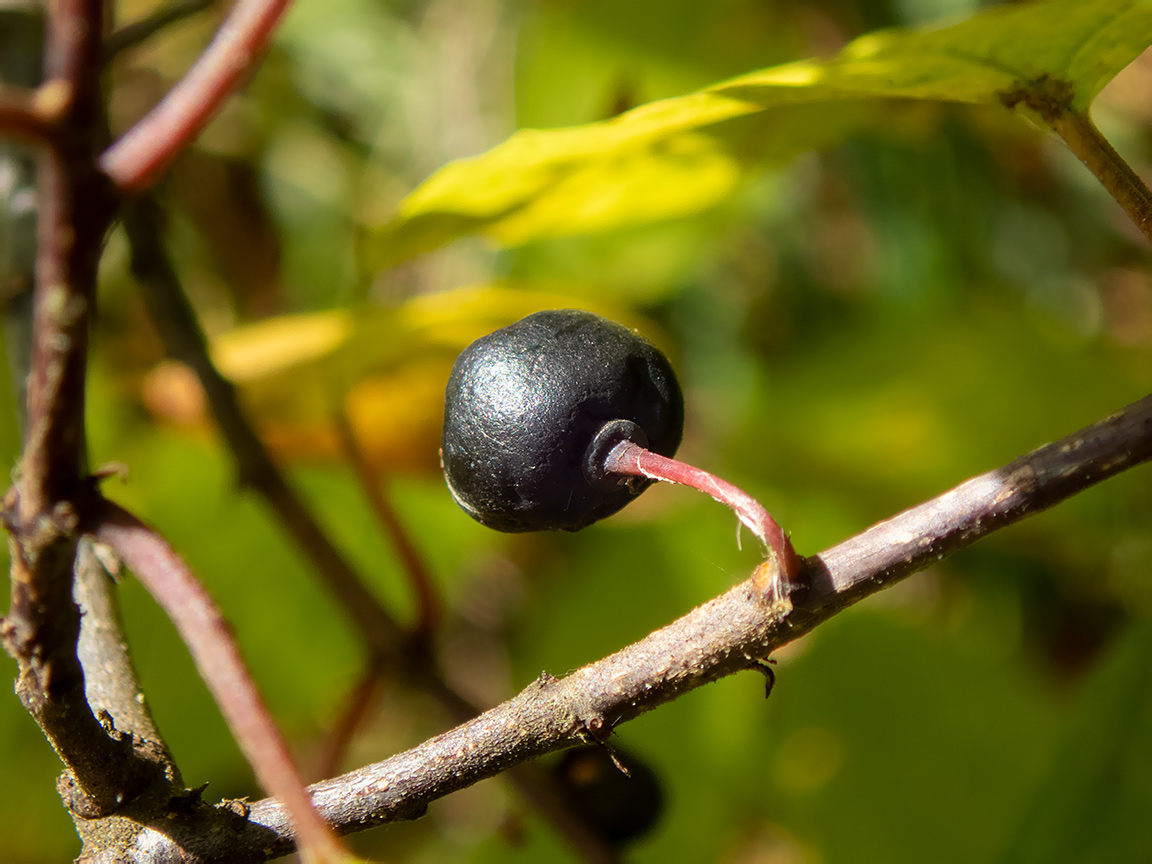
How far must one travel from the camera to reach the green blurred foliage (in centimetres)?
105

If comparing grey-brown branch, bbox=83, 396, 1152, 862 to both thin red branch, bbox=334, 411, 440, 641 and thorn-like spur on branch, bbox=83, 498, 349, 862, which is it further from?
thin red branch, bbox=334, 411, 440, 641

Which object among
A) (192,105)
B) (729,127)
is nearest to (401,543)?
(729,127)

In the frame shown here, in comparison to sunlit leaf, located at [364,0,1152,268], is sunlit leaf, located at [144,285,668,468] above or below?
below

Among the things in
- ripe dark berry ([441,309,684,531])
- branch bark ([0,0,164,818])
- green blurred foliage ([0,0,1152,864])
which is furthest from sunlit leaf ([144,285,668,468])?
branch bark ([0,0,164,818])

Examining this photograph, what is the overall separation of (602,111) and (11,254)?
69 cm

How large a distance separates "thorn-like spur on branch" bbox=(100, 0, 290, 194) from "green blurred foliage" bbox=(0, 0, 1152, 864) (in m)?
0.37

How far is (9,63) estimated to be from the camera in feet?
2.43

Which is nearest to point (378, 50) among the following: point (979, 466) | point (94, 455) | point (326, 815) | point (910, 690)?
point (94, 455)

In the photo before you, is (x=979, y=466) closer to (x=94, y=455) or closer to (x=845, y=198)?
(x=845, y=198)

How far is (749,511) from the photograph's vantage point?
0.39 metres

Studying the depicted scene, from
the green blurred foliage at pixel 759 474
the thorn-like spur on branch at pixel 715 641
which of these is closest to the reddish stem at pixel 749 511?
the thorn-like spur on branch at pixel 715 641

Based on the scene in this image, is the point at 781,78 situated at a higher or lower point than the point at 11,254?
higher

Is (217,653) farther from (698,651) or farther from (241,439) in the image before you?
(241,439)

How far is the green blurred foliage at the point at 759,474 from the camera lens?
41.2 inches
